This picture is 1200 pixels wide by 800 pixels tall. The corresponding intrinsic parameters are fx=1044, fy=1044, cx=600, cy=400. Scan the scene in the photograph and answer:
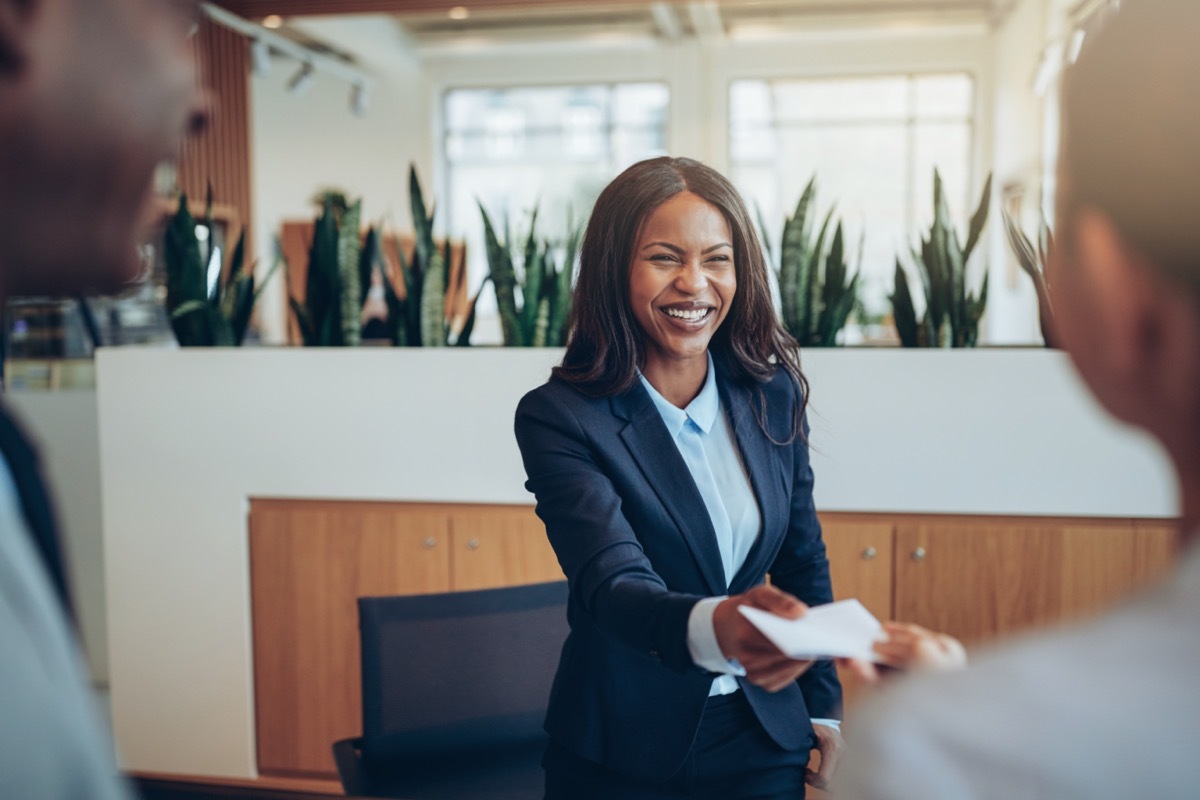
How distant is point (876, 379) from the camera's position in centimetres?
250

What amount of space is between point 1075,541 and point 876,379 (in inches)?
23.2

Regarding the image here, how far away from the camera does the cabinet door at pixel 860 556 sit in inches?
98.9

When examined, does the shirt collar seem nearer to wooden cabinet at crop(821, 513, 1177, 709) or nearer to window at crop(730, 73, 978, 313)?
wooden cabinet at crop(821, 513, 1177, 709)

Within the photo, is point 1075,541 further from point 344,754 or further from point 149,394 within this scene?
point 149,394

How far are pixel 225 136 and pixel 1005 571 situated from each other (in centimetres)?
788

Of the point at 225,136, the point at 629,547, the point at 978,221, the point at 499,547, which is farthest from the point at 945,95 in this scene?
the point at 629,547

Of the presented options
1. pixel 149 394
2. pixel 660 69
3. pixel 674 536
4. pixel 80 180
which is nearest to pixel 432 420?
pixel 149 394

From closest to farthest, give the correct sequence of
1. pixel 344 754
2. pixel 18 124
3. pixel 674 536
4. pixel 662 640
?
pixel 18 124
pixel 662 640
pixel 674 536
pixel 344 754

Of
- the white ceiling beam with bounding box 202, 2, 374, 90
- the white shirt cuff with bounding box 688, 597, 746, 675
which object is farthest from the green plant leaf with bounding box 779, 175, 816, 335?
the white ceiling beam with bounding box 202, 2, 374, 90

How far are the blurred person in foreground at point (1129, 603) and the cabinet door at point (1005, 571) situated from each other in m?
2.05

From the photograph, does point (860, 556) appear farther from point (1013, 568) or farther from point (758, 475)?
point (758, 475)

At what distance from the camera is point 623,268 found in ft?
5.18

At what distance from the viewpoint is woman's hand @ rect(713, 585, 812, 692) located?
103 centimetres

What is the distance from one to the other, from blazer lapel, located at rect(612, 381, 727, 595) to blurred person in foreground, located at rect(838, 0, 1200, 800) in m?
0.96
